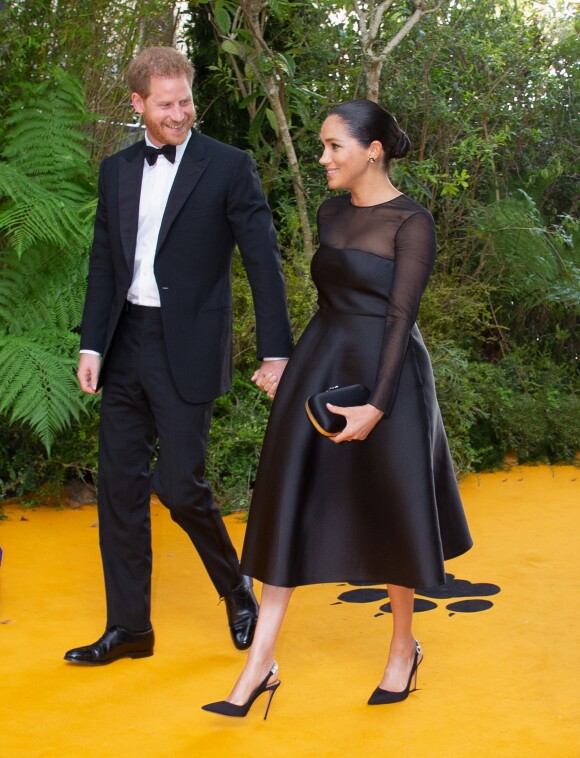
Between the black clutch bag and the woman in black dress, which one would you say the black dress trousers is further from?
the black clutch bag

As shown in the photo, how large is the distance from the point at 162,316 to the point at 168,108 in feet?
2.17

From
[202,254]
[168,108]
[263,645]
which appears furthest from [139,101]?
[263,645]

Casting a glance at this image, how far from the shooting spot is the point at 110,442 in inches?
148

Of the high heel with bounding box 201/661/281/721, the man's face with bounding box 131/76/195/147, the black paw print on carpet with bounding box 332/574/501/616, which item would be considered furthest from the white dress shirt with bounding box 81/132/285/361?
the black paw print on carpet with bounding box 332/574/501/616

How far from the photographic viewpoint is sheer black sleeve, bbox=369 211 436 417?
313 cm

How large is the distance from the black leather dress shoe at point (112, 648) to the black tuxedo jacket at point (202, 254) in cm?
84

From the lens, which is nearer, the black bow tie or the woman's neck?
the woman's neck

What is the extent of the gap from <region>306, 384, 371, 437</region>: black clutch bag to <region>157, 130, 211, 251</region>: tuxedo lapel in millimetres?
848

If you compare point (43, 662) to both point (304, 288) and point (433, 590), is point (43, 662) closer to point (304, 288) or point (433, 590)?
point (433, 590)

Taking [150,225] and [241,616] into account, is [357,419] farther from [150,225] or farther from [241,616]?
[241,616]

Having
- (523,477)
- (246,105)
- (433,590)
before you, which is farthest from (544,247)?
(433,590)

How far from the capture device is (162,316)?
3611 millimetres

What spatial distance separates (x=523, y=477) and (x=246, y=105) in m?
3.10

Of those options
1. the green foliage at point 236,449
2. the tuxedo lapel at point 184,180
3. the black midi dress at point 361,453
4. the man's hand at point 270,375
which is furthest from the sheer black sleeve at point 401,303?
the green foliage at point 236,449
